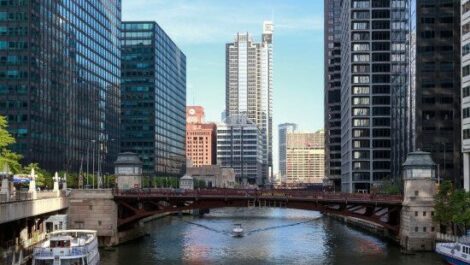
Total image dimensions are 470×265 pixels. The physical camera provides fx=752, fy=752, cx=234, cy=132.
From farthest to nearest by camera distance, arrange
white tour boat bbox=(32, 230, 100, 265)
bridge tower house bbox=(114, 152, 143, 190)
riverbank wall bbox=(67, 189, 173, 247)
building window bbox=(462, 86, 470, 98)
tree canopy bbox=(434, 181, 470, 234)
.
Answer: bridge tower house bbox=(114, 152, 143, 190) < building window bbox=(462, 86, 470, 98) < riverbank wall bbox=(67, 189, 173, 247) < tree canopy bbox=(434, 181, 470, 234) < white tour boat bbox=(32, 230, 100, 265)

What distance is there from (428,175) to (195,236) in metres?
46.7

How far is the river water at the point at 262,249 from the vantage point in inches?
3824

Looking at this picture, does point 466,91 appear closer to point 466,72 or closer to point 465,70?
point 466,72

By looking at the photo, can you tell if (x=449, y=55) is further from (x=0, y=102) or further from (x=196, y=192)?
(x=0, y=102)

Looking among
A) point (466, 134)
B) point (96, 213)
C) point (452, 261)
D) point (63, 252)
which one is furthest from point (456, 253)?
point (96, 213)

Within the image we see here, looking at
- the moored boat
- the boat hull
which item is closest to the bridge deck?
the moored boat

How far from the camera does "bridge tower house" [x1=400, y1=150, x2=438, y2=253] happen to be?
10550 cm

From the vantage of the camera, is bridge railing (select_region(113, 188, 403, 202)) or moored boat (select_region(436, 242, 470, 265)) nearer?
moored boat (select_region(436, 242, 470, 265))

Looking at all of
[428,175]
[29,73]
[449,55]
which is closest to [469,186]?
[428,175]

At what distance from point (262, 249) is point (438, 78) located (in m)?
71.1

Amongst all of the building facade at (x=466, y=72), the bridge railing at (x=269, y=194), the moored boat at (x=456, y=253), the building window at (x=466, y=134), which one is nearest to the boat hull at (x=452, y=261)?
the moored boat at (x=456, y=253)

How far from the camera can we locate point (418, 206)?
107m

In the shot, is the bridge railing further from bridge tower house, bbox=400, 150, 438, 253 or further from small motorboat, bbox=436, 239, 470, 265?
small motorboat, bbox=436, 239, 470, 265

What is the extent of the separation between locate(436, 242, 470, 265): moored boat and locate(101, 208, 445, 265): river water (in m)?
1.49
